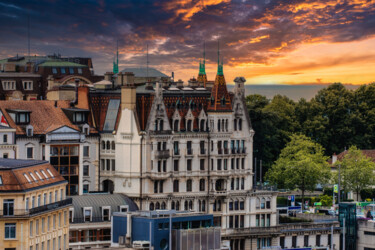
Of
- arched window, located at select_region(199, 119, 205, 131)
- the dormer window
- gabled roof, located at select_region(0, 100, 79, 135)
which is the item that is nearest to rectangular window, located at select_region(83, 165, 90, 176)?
gabled roof, located at select_region(0, 100, 79, 135)

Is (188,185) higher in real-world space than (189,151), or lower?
lower

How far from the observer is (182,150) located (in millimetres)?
174375

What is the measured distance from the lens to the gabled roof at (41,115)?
168 m

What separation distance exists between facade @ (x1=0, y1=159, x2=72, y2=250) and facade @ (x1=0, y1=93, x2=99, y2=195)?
18.5m

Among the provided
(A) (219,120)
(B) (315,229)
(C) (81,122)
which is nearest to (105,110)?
(C) (81,122)

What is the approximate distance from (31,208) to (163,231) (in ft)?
50.6

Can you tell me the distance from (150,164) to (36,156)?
581 inches

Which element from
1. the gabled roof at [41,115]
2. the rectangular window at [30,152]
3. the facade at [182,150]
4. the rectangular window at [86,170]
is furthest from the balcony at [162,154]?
the rectangular window at [30,152]

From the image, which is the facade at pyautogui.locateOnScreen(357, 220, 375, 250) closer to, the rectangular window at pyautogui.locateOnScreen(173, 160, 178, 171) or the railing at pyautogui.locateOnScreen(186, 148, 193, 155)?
the railing at pyautogui.locateOnScreen(186, 148, 193, 155)

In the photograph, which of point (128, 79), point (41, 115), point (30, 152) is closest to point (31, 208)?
point (30, 152)

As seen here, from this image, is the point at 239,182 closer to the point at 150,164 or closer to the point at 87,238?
the point at 150,164

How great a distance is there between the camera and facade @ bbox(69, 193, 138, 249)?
15777 cm

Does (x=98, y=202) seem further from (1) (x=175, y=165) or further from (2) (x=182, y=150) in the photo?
(2) (x=182, y=150)

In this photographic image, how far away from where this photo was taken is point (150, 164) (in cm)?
17138
